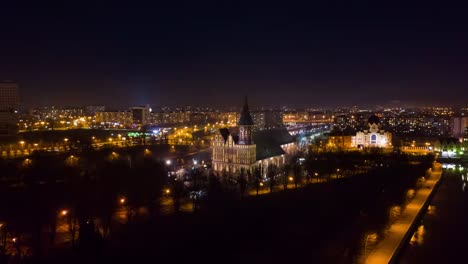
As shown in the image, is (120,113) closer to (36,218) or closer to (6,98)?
(6,98)

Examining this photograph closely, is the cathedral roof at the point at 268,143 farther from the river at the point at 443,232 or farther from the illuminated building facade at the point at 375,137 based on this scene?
the illuminated building facade at the point at 375,137

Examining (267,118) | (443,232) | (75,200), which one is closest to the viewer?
(75,200)

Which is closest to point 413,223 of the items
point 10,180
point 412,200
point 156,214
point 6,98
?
point 412,200

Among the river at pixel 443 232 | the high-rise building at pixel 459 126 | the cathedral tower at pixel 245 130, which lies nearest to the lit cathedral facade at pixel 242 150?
the cathedral tower at pixel 245 130

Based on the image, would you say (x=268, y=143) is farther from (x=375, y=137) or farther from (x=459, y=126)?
(x=459, y=126)

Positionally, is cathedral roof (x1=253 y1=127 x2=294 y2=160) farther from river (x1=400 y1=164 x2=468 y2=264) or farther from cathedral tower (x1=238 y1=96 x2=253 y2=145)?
river (x1=400 y1=164 x2=468 y2=264)

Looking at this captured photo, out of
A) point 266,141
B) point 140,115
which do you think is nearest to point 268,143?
point 266,141
